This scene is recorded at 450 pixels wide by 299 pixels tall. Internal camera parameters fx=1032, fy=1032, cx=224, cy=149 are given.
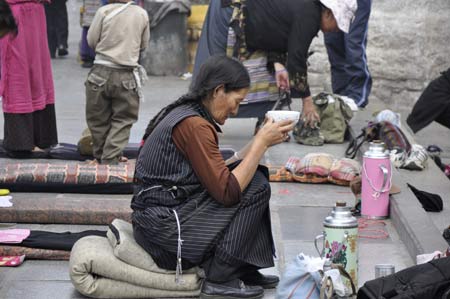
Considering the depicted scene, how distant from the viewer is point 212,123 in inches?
184

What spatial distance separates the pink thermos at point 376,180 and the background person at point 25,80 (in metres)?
2.55

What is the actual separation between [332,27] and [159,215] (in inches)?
128

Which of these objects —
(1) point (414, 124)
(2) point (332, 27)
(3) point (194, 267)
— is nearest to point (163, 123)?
(3) point (194, 267)

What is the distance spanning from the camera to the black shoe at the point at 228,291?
4609 millimetres

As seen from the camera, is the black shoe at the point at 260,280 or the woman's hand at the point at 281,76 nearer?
the black shoe at the point at 260,280

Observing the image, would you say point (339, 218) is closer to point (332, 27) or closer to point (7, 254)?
point (7, 254)

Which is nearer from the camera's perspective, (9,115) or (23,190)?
(23,190)

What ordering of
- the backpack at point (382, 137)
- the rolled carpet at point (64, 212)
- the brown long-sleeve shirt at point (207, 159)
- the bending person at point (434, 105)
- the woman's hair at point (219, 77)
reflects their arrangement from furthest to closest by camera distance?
the backpack at point (382, 137) < the bending person at point (434, 105) < the rolled carpet at point (64, 212) < the woman's hair at point (219, 77) < the brown long-sleeve shirt at point (207, 159)

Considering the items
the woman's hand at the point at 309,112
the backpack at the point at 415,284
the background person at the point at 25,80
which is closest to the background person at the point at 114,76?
the background person at the point at 25,80

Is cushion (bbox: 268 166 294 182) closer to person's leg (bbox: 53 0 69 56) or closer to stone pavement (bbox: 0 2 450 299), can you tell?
stone pavement (bbox: 0 2 450 299)

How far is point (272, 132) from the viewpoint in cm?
468

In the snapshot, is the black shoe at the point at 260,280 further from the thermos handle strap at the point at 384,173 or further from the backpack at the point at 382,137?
the backpack at the point at 382,137

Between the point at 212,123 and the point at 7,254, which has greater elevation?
the point at 212,123

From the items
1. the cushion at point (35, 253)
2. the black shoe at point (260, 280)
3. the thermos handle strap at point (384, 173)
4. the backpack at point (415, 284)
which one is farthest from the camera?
the thermos handle strap at point (384, 173)
